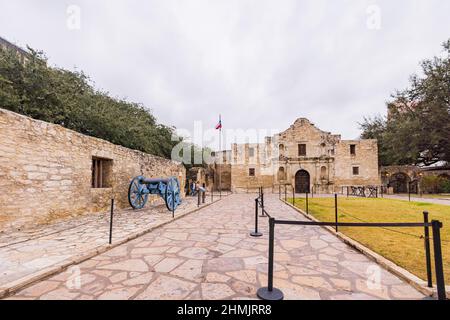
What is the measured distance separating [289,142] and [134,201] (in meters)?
19.3

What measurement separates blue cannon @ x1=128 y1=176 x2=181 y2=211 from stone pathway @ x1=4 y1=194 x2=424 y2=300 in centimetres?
379

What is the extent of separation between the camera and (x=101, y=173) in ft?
26.7

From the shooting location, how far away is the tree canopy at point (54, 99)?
711cm

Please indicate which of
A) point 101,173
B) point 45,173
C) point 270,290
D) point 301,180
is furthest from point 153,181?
point 301,180

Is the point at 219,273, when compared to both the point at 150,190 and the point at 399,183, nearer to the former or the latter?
the point at 150,190

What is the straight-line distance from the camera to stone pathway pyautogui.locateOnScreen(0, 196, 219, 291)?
2.85 metres

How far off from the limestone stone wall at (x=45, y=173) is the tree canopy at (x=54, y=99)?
7.08 feet

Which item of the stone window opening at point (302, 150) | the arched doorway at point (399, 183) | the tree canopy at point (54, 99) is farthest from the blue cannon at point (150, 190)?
the arched doorway at point (399, 183)

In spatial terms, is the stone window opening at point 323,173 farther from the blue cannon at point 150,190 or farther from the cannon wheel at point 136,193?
the cannon wheel at point 136,193

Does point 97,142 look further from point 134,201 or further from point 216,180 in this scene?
point 216,180

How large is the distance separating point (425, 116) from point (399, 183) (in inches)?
310

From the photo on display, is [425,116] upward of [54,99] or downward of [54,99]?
upward
